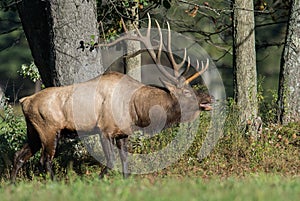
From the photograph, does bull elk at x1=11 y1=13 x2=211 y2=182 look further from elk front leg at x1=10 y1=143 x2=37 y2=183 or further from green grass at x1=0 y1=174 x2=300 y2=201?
green grass at x1=0 y1=174 x2=300 y2=201

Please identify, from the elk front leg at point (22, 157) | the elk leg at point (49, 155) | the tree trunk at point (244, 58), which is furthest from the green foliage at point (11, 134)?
the tree trunk at point (244, 58)

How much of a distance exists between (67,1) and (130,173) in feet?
9.95

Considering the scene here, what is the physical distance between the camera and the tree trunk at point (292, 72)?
15.2 m

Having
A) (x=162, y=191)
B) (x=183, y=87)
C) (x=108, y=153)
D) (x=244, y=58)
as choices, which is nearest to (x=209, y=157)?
(x=183, y=87)

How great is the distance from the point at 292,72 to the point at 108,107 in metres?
5.33

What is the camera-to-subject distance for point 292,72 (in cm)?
1534

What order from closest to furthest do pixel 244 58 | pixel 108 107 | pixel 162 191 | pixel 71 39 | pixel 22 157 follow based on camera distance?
pixel 162 191 < pixel 108 107 < pixel 22 157 < pixel 71 39 < pixel 244 58

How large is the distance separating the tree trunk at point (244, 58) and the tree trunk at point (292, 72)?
1130 mm

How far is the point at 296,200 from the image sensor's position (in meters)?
7.30

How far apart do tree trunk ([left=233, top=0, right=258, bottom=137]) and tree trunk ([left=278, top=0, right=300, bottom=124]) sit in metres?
1.13

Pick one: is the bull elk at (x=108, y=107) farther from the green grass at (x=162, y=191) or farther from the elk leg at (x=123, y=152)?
the green grass at (x=162, y=191)

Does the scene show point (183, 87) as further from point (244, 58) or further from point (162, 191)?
point (162, 191)

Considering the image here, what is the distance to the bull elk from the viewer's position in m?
11.4

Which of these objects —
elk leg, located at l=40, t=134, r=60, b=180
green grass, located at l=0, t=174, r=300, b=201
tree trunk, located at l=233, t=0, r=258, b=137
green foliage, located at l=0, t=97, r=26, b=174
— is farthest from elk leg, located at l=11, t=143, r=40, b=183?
tree trunk, located at l=233, t=0, r=258, b=137
